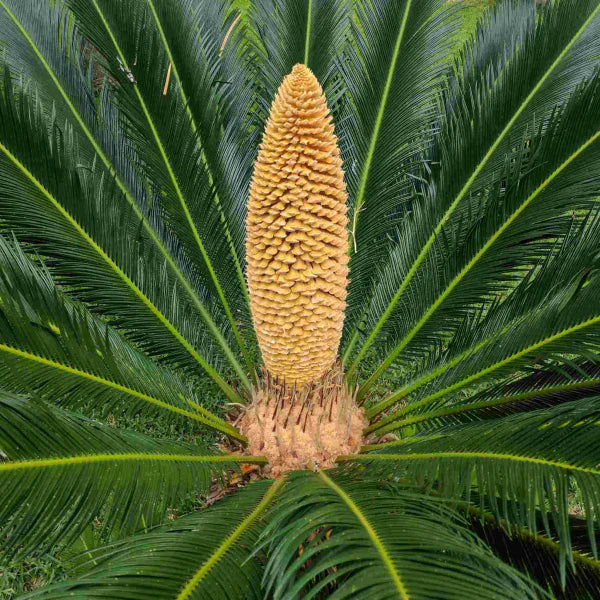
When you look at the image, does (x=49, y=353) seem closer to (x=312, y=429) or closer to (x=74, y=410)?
(x=74, y=410)

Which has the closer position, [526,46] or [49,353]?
[49,353]

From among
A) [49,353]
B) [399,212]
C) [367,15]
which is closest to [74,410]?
[49,353]

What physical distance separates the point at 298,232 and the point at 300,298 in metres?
0.25

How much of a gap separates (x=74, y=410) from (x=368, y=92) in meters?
1.97

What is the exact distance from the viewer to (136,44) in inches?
98.2

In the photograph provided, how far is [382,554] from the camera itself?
125 centimetres

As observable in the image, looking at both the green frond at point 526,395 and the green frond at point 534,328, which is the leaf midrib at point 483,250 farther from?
the green frond at point 526,395

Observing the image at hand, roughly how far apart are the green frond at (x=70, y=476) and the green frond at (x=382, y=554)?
352 mm

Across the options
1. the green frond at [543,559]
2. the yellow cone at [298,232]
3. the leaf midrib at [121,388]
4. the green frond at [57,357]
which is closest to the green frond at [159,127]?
the leaf midrib at [121,388]

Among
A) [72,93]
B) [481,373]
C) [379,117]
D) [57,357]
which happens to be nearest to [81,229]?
[57,357]

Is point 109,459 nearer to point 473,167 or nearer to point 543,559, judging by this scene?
point 543,559

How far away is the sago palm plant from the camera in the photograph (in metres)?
1.43

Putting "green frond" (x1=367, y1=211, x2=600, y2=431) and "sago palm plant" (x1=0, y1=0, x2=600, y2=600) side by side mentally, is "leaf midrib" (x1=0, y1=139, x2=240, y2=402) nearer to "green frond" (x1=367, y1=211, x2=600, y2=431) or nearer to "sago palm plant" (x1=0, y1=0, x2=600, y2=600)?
"sago palm plant" (x1=0, y1=0, x2=600, y2=600)

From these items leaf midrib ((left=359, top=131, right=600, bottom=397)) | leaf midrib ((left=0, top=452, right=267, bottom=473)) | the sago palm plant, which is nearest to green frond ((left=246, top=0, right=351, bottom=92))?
the sago palm plant
